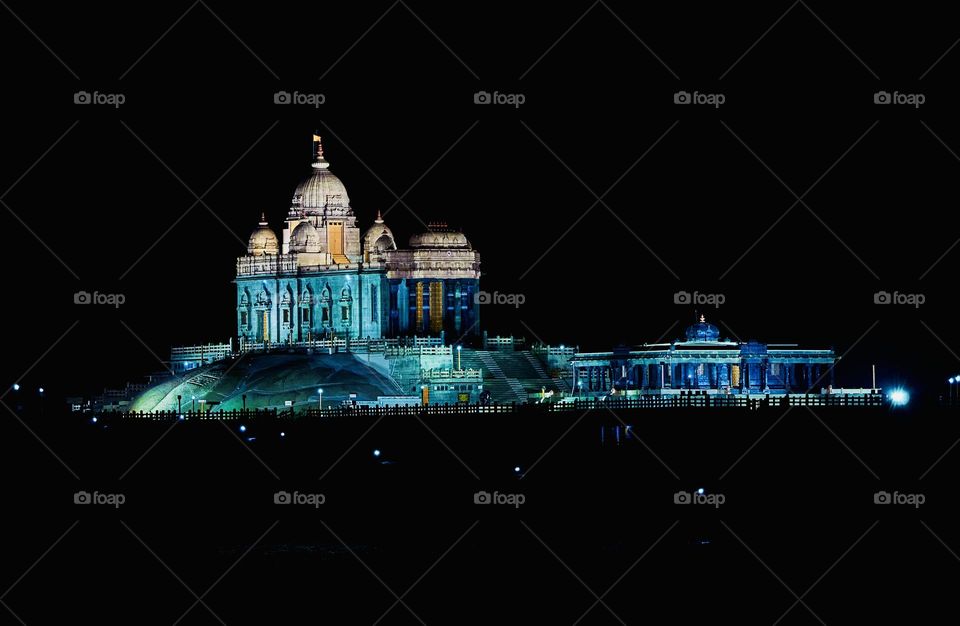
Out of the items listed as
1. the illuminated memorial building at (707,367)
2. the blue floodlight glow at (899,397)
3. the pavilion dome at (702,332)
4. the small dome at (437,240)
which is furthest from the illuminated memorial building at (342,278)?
the blue floodlight glow at (899,397)

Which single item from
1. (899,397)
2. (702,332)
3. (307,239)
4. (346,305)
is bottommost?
(899,397)

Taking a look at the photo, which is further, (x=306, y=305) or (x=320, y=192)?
(x=320, y=192)

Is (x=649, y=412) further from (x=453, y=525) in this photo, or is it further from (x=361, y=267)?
(x=361, y=267)

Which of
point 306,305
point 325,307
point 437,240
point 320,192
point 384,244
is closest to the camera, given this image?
point 437,240

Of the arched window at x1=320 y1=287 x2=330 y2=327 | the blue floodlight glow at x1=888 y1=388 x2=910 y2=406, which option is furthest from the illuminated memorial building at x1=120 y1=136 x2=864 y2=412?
the blue floodlight glow at x1=888 y1=388 x2=910 y2=406

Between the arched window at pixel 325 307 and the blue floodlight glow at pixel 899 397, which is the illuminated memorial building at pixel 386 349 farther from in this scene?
the blue floodlight glow at pixel 899 397

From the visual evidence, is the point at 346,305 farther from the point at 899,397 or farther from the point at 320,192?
the point at 899,397

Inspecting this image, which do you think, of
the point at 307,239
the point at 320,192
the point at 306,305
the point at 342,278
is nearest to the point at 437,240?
the point at 342,278
